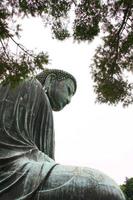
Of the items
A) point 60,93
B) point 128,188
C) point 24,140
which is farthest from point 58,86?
point 128,188

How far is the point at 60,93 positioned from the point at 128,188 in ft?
61.2

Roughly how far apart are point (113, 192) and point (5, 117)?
4.86 feet

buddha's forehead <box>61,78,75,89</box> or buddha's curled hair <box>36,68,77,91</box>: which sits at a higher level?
buddha's curled hair <box>36,68,77,91</box>

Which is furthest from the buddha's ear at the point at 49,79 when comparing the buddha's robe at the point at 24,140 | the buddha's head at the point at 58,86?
the buddha's robe at the point at 24,140

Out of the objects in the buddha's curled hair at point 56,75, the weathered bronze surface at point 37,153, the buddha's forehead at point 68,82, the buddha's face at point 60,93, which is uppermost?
the buddha's curled hair at point 56,75

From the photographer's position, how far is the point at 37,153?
520 centimetres

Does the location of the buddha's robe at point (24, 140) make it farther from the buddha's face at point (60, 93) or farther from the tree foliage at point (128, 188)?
the tree foliage at point (128, 188)

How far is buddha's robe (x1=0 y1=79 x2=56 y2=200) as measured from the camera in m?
4.67

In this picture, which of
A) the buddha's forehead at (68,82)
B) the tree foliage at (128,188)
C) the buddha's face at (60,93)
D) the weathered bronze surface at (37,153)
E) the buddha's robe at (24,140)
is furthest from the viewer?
the tree foliage at (128,188)

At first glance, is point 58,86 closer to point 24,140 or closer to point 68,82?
point 68,82

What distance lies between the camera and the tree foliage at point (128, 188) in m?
23.3

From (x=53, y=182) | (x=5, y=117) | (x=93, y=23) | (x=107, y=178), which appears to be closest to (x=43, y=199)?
(x=53, y=182)

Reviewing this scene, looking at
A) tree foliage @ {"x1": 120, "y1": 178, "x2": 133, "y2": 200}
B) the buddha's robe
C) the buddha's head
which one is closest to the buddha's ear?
the buddha's head

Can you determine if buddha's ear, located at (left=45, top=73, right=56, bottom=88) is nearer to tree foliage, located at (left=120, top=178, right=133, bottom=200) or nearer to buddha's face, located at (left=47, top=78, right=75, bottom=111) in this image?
buddha's face, located at (left=47, top=78, right=75, bottom=111)
